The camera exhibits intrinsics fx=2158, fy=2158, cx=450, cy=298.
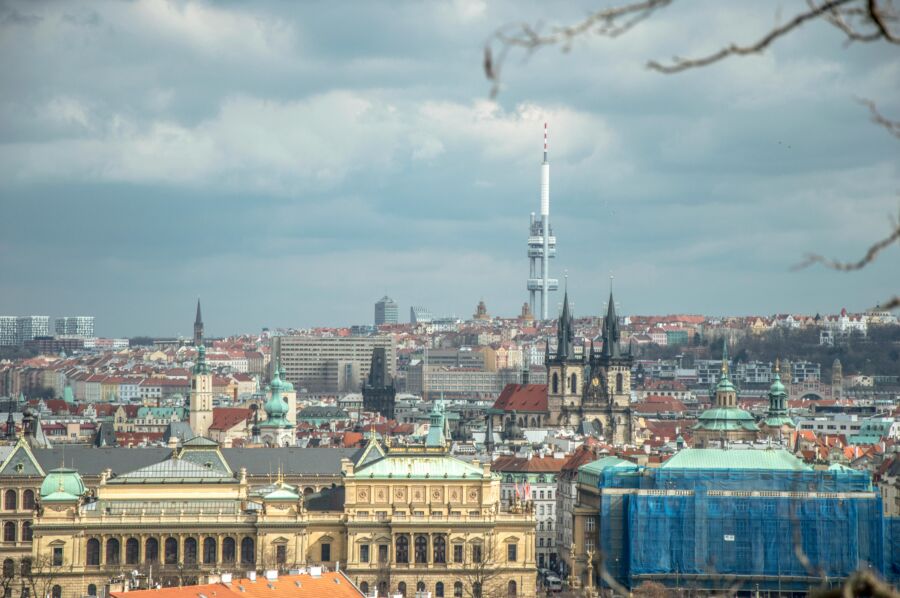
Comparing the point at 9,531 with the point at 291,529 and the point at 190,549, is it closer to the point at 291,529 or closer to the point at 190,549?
the point at 190,549

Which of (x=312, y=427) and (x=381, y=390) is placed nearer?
(x=312, y=427)

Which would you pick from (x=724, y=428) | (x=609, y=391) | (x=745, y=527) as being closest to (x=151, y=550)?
(x=745, y=527)

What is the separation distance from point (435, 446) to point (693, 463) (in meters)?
9.72

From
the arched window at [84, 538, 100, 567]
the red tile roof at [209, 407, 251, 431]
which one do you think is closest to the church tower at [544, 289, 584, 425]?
the red tile roof at [209, 407, 251, 431]

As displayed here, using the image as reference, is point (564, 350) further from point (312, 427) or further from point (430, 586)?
point (430, 586)

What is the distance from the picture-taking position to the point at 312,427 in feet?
466

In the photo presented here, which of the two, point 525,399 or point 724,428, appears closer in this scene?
point 724,428

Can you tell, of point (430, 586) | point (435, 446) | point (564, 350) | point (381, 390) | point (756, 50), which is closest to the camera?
point (756, 50)

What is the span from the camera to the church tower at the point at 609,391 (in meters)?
132

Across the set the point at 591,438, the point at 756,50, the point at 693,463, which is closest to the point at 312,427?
the point at 591,438

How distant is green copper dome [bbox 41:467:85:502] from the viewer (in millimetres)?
63125

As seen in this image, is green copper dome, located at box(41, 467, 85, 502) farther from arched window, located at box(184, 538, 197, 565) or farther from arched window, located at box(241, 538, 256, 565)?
arched window, located at box(241, 538, 256, 565)

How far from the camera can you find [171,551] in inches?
2477

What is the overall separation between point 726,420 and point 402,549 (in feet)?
122
